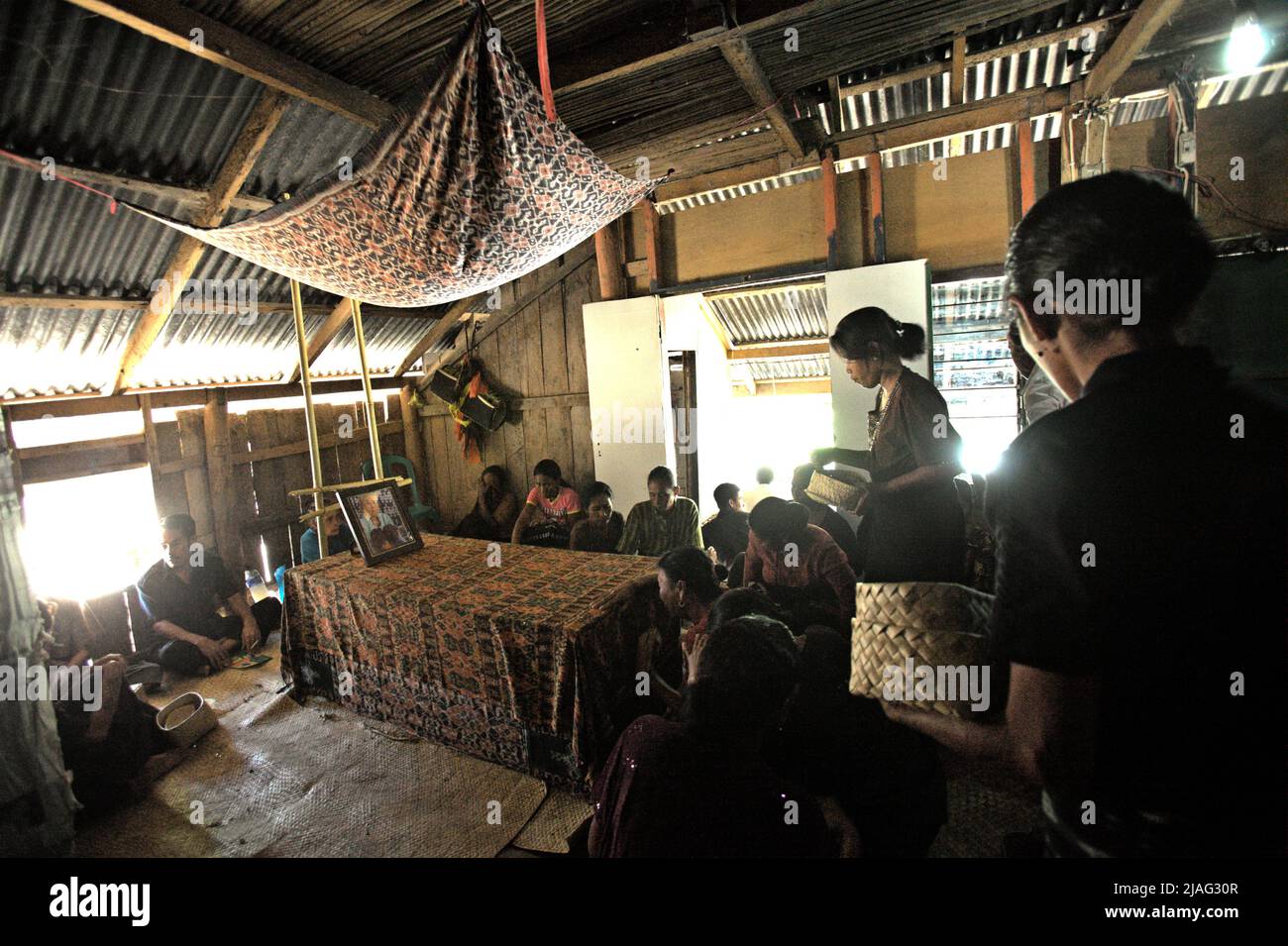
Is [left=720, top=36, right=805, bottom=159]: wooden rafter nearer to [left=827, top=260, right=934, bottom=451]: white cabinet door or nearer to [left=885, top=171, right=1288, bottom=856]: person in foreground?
[left=827, top=260, right=934, bottom=451]: white cabinet door

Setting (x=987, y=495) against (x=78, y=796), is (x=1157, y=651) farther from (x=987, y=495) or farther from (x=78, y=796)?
(x=78, y=796)

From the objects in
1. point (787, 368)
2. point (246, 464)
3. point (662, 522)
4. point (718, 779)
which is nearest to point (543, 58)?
point (718, 779)

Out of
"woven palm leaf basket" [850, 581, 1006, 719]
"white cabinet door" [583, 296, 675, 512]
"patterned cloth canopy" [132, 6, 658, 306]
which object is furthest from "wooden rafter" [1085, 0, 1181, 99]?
"white cabinet door" [583, 296, 675, 512]

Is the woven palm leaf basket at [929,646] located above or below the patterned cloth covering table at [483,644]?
above

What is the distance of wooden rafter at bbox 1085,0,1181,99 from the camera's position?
275 cm

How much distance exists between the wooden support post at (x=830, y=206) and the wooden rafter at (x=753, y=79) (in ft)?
4.31

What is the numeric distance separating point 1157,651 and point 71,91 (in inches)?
183

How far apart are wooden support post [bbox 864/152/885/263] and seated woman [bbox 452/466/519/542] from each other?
4.44m

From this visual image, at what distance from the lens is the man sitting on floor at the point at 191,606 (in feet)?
15.1

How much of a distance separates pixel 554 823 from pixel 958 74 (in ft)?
16.0

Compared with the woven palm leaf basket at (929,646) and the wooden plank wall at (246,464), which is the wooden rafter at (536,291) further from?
the woven palm leaf basket at (929,646)

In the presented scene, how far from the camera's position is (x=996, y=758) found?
958mm

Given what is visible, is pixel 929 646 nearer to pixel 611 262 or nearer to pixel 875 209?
pixel 875 209

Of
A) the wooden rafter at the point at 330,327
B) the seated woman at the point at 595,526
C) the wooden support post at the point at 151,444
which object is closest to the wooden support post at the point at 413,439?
the wooden rafter at the point at 330,327
